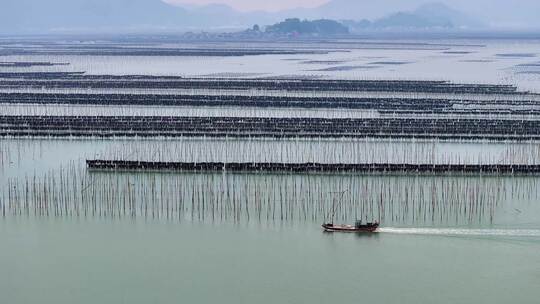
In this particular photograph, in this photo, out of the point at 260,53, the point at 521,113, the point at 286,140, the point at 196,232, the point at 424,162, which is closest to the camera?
the point at 196,232

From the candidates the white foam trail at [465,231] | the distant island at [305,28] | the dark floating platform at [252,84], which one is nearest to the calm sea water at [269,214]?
the white foam trail at [465,231]

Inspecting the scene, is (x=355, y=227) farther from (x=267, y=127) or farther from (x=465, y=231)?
(x=267, y=127)

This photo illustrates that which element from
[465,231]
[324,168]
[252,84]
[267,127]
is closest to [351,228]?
[465,231]

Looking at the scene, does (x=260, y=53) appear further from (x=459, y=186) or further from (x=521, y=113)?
(x=459, y=186)

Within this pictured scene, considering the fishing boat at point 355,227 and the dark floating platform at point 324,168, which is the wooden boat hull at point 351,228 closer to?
the fishing boat at point 355,227

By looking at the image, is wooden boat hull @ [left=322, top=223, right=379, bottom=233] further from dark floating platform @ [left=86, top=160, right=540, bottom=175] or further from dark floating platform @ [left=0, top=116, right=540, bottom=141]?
dark floating platform @ [left=0, top=116, right=540, bottom=141]

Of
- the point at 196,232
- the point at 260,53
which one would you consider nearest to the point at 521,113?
the point at 196,232

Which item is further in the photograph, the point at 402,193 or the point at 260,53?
the point at 260,53
